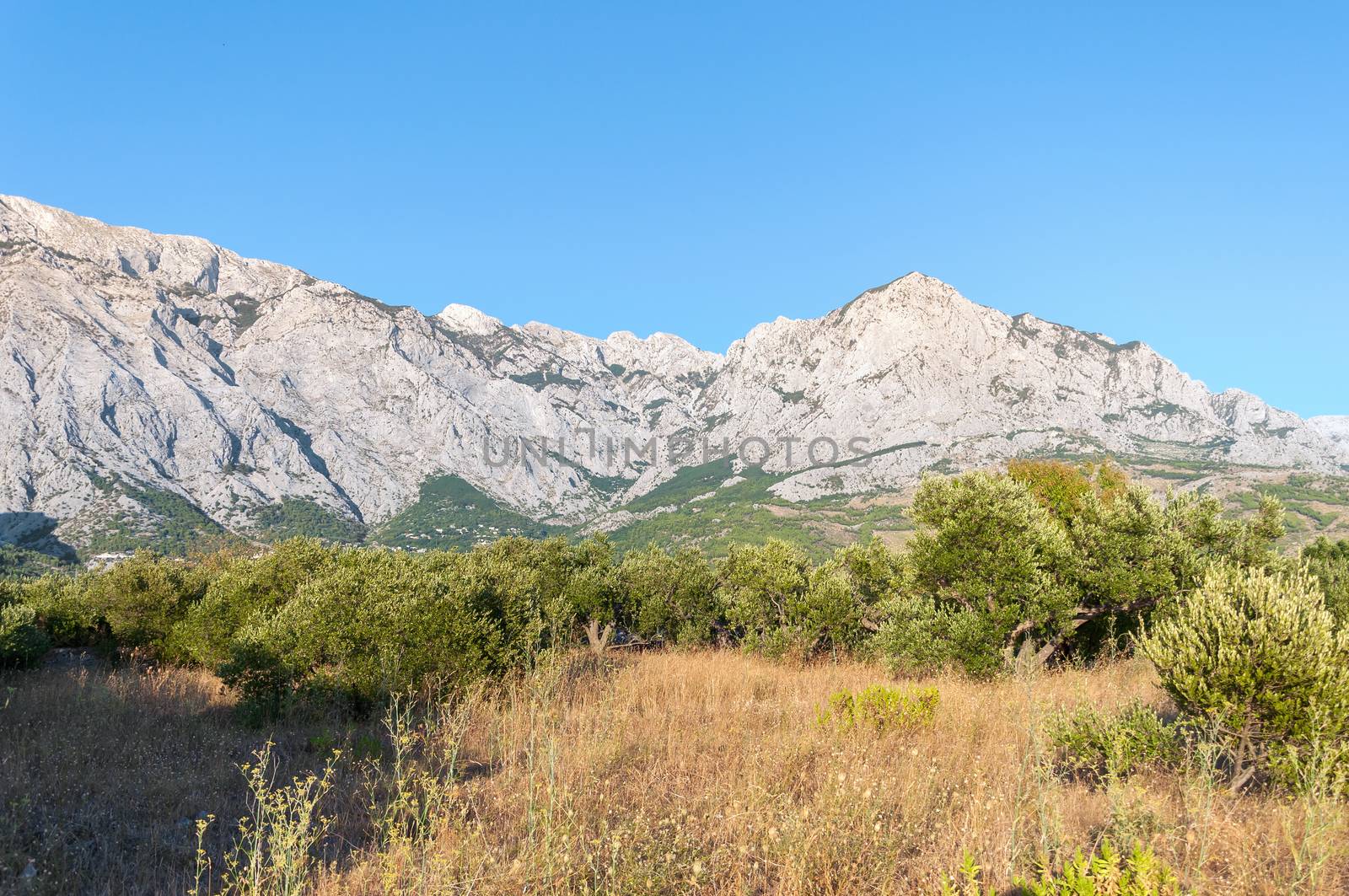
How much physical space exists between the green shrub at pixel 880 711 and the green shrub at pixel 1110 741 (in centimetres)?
181

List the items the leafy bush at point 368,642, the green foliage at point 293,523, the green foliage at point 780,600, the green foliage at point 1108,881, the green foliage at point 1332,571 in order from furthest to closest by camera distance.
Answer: the green foliage at point 293,523, the green foliage at point 780,600, the green foliage at point 1332,571, the leafy bush at point 368,642, the green foliage at point 1108,881

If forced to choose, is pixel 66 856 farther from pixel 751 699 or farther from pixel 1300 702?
pixel 1300 702

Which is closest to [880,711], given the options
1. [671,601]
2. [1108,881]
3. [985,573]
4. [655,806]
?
[655,806]

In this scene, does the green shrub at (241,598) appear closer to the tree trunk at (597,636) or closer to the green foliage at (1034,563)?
the tree trunk at (597,636)

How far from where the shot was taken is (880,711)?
9.66 meters

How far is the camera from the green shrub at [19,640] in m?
14.9

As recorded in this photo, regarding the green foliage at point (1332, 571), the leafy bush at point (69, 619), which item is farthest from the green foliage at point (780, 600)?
the leafy bush at point (69, 619)

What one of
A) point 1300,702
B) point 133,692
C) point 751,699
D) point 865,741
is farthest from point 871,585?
point 133,692

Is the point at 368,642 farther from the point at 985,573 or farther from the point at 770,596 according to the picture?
the point at 985,573

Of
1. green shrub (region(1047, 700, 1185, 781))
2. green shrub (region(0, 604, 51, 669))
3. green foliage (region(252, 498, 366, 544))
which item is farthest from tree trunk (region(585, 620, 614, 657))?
green foliage (region(252, 498, 366, 544))

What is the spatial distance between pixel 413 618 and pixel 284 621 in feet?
9.22

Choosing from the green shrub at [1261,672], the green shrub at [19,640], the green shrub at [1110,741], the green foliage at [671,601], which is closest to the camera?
the green shrub at [1261,672]

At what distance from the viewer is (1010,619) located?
1452cm

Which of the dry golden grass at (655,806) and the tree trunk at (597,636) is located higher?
the dry golden grass at (655,806)
